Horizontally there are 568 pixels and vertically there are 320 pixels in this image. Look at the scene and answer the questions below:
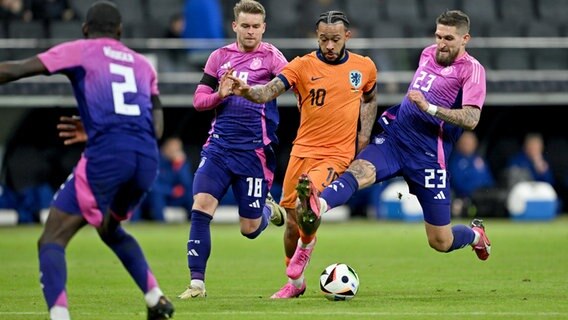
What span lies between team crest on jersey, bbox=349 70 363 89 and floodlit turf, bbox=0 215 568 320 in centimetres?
185

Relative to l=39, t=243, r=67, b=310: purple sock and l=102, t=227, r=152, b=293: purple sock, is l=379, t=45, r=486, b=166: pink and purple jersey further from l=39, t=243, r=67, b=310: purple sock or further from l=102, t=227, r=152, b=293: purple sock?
l=39, t=243, r=67, b=310: purple sock

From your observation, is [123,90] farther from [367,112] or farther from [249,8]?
[367,112]

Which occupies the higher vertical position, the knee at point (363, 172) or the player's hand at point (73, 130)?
the player's hand at point (73, 130)

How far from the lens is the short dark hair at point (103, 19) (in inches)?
346

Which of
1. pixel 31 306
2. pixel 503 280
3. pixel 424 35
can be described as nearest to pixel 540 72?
pixel 424 35

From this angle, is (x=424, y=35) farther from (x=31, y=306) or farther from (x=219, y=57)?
(x=31, y=306)

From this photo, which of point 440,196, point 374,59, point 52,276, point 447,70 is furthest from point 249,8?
point 374,59

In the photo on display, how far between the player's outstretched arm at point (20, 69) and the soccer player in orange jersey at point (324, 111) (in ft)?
10.1

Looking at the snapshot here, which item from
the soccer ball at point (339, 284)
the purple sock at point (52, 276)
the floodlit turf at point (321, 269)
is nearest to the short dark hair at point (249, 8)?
the soccer ball at point (339, 284)

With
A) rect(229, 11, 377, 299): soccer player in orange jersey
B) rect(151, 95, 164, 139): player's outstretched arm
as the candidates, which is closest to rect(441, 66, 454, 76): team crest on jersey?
rect(229, 11, 377, 299): soccer player in orange jersey

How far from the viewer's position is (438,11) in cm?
2531

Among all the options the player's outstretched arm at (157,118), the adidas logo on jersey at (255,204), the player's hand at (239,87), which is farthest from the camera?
the adidas logo on jersey at (255,204)

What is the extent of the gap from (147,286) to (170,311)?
9.9 inches

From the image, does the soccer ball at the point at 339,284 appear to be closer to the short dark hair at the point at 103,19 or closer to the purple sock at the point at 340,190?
the purple sock at the point at 340,190
